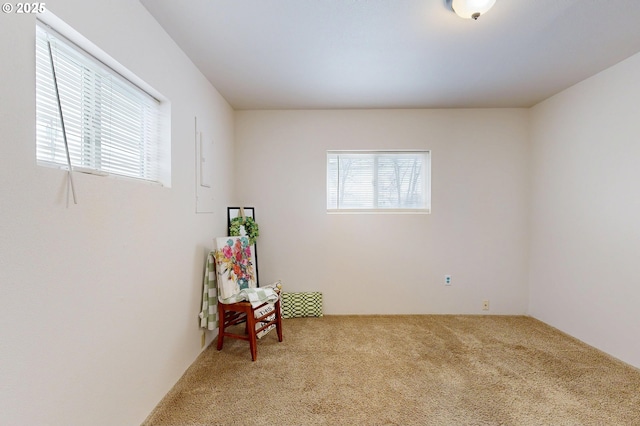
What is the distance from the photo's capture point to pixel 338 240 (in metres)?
3.51

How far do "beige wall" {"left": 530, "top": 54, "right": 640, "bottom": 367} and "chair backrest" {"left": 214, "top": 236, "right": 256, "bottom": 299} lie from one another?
3.36 m

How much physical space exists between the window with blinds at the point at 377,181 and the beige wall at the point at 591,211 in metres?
1.36

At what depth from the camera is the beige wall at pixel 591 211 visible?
2342 mm

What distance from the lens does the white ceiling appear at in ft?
5.75

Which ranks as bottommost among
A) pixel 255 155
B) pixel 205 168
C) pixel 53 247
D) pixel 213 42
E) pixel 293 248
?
pixel 293 248

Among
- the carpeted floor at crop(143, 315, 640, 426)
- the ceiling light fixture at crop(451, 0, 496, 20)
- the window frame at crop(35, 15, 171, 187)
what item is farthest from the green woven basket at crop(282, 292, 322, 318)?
the ceiling light fixture at crop(451, 0, 496, 20)

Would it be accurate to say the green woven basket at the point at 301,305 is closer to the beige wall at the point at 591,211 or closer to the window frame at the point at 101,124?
the window frame at the point at 101,124

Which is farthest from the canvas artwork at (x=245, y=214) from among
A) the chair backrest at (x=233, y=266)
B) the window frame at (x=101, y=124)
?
the window frame at (x=101, y=124)

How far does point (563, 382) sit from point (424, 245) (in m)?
1.73

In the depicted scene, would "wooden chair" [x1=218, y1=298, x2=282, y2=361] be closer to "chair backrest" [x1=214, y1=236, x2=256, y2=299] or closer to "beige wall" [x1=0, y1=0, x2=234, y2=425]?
"chair backrest" [x1=214, y1=236, x2=256, y2=299]

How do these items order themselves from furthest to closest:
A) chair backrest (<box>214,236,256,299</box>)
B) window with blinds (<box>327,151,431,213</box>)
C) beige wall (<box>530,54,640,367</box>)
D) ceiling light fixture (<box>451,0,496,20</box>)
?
1. window with blinds (<box>327,151,431,213</box>)
2. chair backrest (<box>214,236,256,299</box>)
3. beige wall (<box>530,54,640,367</box>)
4. ceiling light fixture (<box>451,0,496,20</box>)

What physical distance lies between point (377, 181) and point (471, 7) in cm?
213

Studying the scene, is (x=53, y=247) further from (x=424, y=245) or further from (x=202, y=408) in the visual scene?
(x=424, y=245)

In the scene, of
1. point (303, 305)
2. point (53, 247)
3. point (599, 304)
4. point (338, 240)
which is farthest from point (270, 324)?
point (599, 304)
